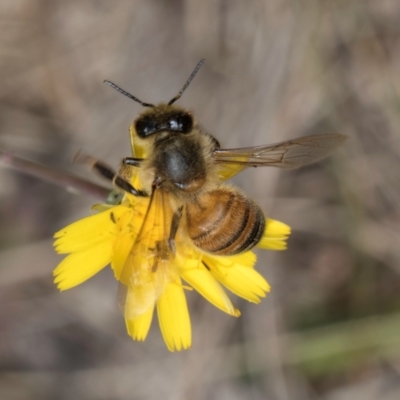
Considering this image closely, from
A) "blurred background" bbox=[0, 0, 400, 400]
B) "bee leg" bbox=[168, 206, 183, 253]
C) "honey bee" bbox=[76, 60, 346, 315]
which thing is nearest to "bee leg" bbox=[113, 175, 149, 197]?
"honey bee" bbox=[76, 60, 346, 315]

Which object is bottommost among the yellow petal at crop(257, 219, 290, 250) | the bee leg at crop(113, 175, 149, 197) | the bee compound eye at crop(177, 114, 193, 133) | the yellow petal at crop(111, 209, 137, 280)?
the yellow petal at crop(257, 219, 290, 250)

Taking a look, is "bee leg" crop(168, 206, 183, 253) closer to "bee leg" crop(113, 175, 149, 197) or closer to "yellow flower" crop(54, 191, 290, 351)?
"yellow flower" crop(54, 191, 290, 351)

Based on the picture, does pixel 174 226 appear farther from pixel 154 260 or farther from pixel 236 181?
pixel 236 181

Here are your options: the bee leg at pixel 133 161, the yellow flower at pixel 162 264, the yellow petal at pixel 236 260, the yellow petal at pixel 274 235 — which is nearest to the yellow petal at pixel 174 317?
the yellow flower at pixel 162 264

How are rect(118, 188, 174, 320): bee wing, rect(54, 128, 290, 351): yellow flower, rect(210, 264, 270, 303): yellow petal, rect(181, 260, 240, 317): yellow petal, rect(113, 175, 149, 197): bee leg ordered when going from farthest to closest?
rect(210, 264, 270, 303): yellow petal
rect(181, 260, 240, 317): yellow petal
rect(113, 175, 149, 197): bee leg
rect(54, 128, 290, 351): yellow flower
rect(118, 188, 174, 320): bee wing

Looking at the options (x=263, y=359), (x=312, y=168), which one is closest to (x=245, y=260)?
(x=263, y=359)

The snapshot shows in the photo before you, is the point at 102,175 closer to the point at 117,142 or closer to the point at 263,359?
the point at 117,142

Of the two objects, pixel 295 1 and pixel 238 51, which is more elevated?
pixel 295 1
